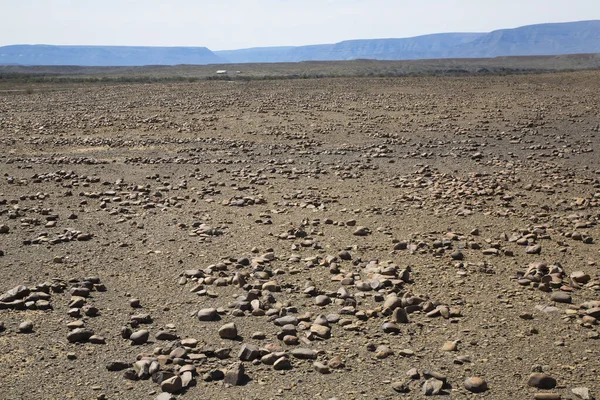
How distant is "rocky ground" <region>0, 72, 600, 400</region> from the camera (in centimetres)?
435

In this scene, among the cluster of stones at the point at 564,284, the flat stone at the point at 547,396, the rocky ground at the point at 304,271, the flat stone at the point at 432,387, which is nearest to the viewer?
the flat stone at the point at 547,396

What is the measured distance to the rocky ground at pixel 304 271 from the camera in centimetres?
Result: 435

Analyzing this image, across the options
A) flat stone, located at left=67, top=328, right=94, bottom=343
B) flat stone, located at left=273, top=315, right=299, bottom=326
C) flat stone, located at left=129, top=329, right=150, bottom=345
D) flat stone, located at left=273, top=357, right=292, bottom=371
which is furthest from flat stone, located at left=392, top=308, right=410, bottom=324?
flat stone, located at left=67, top=328, right=94, bottom=343

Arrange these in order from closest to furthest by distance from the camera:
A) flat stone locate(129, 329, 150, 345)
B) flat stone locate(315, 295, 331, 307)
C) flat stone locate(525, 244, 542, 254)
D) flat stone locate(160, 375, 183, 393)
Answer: flat stone locate(160, 375, 183, 393) < flat stone locate(129, 329, 150, 345) < flat stone locate(315, 295, 331, 307) < flat stone locate(525, 244, 542, 254)

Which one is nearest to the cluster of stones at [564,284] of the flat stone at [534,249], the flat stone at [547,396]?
the flat stone at [534,249]

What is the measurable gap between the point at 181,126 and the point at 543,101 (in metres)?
14.1

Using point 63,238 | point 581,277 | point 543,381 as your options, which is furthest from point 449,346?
point 63,238

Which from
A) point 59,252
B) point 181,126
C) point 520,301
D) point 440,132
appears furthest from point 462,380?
point 181,126

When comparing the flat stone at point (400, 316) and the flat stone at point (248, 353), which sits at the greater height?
the flat stone at point (400, 316)

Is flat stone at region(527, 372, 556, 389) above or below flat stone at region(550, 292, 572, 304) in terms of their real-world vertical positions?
below

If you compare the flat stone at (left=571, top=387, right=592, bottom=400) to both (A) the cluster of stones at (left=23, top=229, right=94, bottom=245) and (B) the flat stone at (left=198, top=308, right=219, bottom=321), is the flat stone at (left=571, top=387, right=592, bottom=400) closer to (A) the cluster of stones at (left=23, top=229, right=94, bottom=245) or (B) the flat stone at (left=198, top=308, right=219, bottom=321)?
(B) the flat stone at (left=198, top=308, right=219, bottom=321)

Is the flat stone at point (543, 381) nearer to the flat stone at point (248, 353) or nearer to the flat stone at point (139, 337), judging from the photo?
the flat stone at point (248, 353)

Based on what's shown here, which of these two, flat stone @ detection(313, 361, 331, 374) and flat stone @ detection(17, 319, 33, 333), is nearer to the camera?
flat stone @ detection(313, 361, 331, 374)

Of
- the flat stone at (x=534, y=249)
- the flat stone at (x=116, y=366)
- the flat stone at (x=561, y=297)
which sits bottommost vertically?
the flat stone at (x=116, y=366)
